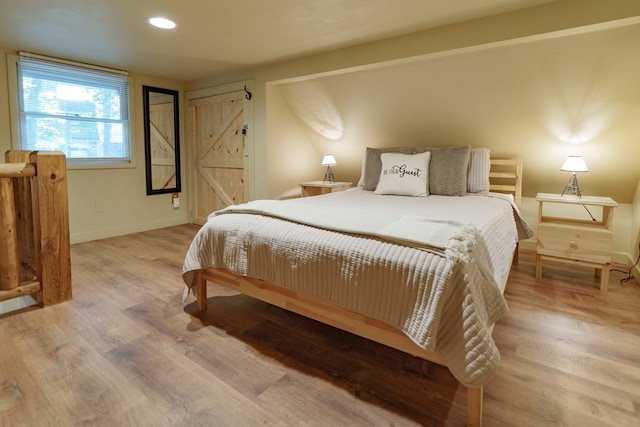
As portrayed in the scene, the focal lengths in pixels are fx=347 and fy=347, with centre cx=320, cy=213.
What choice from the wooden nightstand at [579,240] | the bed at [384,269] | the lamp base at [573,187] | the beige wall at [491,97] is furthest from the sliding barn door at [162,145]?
the lamp base at [573,187]

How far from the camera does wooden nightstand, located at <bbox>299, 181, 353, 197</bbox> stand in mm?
3946

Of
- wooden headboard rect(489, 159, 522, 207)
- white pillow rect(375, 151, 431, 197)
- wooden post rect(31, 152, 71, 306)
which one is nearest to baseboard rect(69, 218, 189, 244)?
wooden post rect(31, 152, 71, 306)

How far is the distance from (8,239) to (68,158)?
6.22ft

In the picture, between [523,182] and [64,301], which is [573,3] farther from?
[64,301]

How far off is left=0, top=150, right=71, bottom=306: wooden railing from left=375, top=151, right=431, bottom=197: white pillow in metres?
2.47

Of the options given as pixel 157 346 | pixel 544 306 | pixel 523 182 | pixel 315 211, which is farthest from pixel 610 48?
pixel 157 346

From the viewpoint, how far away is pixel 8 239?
220 cm

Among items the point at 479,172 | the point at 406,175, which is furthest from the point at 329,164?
the point at 479,172

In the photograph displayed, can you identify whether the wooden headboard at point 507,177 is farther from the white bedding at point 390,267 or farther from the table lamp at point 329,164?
the table lamp at point 329,164

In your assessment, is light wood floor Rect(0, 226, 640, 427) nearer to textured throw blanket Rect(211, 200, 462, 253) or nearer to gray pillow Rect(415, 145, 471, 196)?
textured throw blanket Rect(211, 200, 462, 253)

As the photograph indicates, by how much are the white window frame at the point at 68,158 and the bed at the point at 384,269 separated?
266 cm

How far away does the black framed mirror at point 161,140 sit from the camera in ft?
14.4

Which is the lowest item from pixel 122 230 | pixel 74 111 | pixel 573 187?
pixel 122 230

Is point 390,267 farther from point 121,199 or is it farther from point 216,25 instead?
point 121,199
